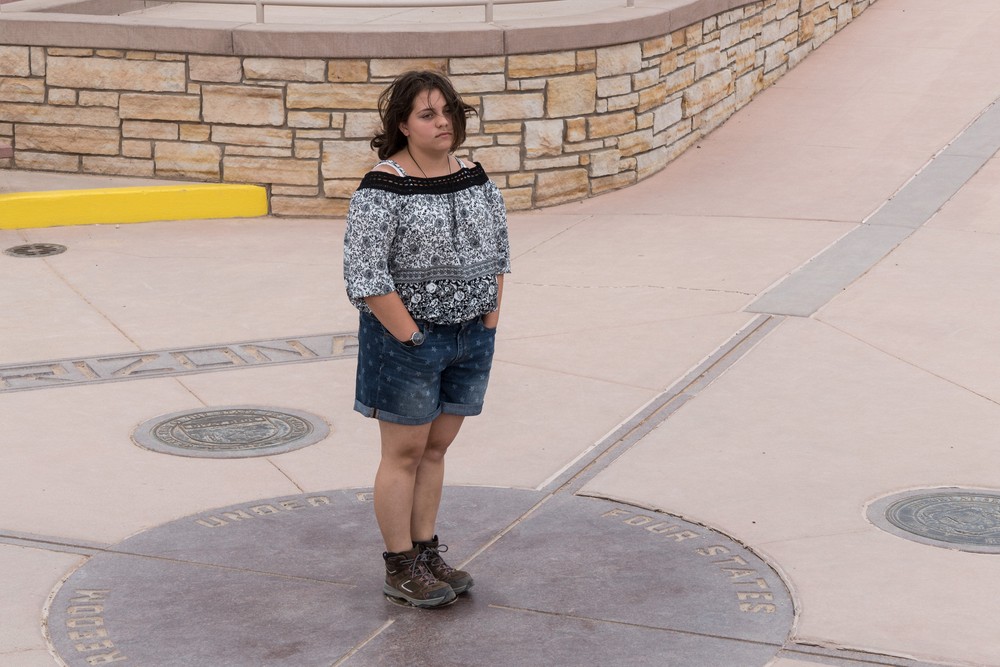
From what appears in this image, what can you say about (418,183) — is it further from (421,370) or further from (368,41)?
(368,41)

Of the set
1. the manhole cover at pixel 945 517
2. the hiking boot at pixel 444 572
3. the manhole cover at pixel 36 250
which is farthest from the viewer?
the manhole cover at pixel 36 250

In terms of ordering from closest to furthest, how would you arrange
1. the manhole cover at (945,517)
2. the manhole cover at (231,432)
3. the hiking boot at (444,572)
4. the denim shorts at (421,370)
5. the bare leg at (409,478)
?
1. the denim shorts at (421,370)
2. the bare leg at (409,478)
3. the hiking boot at (444,572)
4. the manhole cover at (945,517)
5. the manhole cover at (231,432)

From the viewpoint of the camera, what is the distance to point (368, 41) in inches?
414

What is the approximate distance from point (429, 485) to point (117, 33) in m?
6.83

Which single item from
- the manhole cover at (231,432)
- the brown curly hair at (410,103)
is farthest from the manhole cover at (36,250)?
the brown curly hair at (410,103)

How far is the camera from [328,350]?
26.1 ft

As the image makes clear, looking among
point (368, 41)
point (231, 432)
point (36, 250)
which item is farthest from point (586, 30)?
point (231, 432)

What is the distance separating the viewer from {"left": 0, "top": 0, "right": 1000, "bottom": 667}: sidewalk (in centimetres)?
487

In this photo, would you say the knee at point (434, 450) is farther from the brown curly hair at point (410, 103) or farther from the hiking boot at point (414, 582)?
the brown curly hair at point (410, 103)

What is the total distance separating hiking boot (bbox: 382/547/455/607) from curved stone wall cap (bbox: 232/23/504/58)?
20.2 feet

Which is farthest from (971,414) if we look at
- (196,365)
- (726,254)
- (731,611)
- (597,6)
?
(597,6)

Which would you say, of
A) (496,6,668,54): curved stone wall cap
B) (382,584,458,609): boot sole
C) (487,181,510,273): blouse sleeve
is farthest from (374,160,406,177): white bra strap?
(496,6,668,54): curved stone wall cap

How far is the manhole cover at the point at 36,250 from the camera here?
32.3 feet

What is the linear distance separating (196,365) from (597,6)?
699 cm
